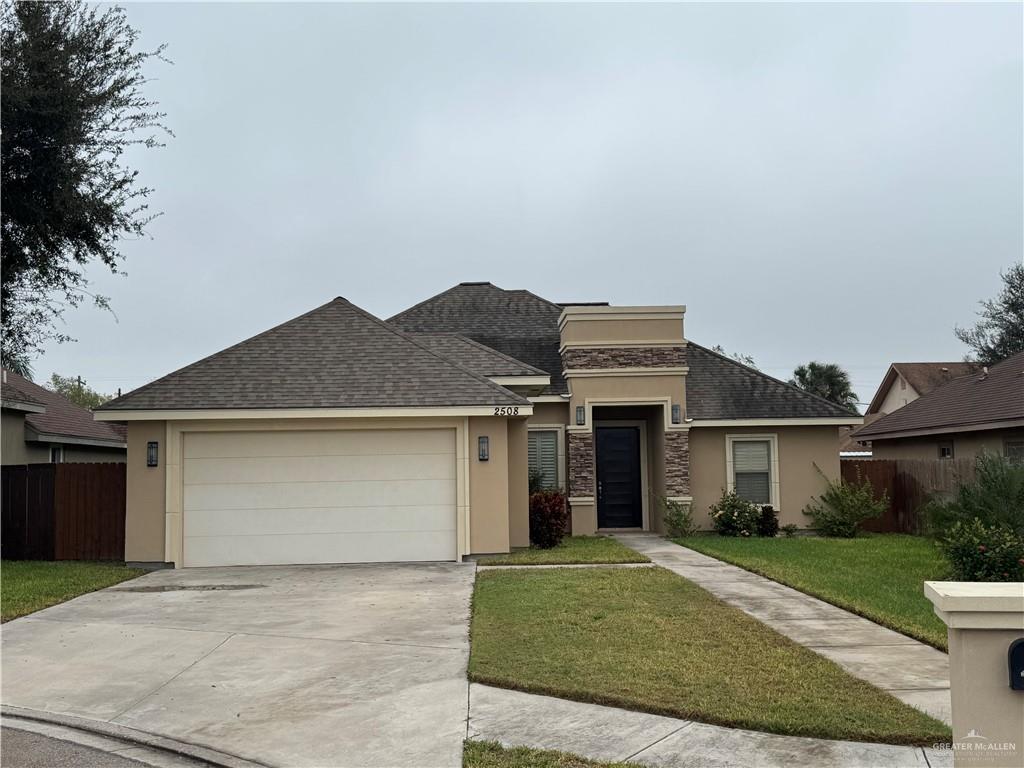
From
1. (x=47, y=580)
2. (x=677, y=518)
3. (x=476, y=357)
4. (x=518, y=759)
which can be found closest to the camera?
(x=518, y=759)

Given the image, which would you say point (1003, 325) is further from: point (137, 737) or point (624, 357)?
point (137, 737)

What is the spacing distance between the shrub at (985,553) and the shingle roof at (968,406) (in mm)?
8195

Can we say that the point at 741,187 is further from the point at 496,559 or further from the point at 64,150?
the point at 64,150

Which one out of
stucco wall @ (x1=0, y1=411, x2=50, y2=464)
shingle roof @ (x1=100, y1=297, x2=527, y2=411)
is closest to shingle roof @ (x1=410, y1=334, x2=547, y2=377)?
shingle roof @ (x1=100, y1=297, x2=527, y2=411)

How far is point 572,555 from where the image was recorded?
14555 mm

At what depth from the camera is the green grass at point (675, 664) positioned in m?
5.67

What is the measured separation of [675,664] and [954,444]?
1753 cm

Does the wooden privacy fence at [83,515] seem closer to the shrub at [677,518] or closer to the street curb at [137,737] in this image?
the street curb at [137,737]

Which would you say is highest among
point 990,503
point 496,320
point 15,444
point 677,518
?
point 496,320

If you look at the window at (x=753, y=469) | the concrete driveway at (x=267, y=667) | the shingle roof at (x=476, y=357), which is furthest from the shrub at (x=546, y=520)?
the window at (x=753, y=469)

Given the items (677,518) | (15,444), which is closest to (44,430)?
(15,444)

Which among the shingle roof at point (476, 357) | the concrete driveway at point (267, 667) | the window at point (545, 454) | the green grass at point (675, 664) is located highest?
the shingle roof at point (476, 357)

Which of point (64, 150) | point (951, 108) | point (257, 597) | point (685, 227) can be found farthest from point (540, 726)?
point (685, 227)

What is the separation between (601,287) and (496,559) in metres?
17.5
